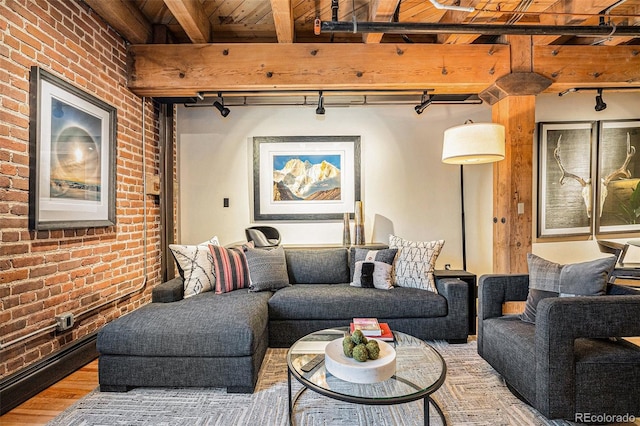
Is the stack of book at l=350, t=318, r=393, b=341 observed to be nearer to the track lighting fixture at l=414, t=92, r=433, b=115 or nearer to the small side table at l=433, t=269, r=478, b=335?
the small side table at l=433, t=269, r=478, b=335

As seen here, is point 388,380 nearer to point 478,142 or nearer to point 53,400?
point 478,142

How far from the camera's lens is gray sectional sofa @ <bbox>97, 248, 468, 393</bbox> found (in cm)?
196

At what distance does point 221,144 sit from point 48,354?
2.56m

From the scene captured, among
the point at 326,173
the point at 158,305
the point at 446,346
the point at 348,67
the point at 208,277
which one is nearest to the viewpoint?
the point at 158,305

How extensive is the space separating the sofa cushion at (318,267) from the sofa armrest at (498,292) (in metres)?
1.32

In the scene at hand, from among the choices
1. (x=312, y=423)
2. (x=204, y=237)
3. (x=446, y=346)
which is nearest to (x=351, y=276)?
(x=446, y=346)

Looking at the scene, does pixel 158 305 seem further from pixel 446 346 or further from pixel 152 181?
pixel 446 346

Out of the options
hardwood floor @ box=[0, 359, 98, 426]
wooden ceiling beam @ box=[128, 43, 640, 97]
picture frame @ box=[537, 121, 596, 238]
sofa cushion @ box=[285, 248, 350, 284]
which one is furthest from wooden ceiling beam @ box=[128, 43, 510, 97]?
hardwood floor @ box=[0, 359, 98, 426]

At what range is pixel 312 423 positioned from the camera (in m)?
1.69

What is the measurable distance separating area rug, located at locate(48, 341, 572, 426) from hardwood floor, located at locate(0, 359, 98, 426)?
83 mm

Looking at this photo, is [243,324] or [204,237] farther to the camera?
[204,237]

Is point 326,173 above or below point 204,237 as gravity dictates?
above

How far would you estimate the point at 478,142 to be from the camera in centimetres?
244

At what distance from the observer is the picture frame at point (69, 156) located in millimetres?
2039
